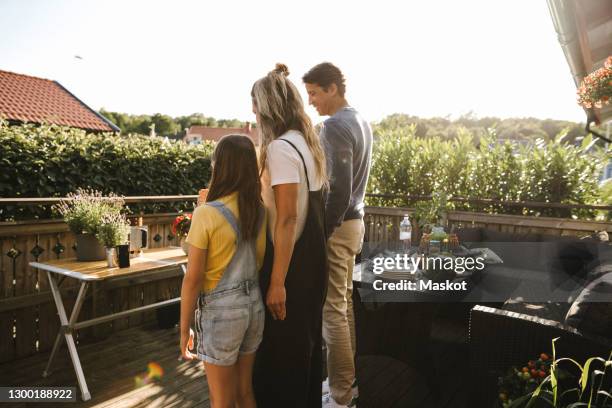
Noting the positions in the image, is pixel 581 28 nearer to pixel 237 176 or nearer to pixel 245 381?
pixel 237 176

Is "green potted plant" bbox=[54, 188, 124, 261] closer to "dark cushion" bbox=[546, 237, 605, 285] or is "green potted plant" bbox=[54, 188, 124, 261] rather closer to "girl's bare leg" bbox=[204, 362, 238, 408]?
"girl's bare leg" bbox=[204, 362, 238, 408]

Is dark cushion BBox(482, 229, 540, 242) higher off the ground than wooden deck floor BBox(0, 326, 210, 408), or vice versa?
dark cushion BBox(482, 229, 540, 242)

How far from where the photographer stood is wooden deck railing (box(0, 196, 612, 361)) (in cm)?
324

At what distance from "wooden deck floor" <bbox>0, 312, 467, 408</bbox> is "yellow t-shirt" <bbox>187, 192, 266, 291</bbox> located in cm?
146

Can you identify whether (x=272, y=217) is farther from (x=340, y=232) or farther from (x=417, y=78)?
(x=417, y=78)

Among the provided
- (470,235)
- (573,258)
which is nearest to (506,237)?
(470,235)

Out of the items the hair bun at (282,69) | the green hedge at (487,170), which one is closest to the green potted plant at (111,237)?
the hair bun at (282,69)

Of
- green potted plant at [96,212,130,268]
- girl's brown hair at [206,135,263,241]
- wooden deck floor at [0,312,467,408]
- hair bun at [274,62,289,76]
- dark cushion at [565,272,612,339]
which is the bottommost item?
wooden deck floor at [0,312,467,408]

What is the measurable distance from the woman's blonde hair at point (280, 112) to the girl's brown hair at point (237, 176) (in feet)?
0.43

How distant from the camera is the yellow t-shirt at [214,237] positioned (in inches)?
62.1

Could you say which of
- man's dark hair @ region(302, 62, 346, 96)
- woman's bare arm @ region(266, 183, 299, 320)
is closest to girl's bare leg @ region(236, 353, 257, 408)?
woman's bare arm @ region(266, 183, 299, 320)

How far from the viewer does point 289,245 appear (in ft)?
5.60

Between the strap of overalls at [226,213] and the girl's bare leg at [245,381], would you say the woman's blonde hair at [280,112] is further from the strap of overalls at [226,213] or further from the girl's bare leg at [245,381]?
the girl's bare leg at [245,381]

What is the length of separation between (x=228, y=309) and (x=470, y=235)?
3.52m
